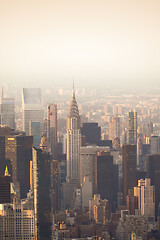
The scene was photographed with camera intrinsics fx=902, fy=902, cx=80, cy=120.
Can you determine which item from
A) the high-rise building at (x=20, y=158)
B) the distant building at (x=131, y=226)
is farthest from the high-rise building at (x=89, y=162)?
the distant building at (x=131, y=226)

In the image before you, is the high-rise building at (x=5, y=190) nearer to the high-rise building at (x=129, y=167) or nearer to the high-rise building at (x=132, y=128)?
the high-rise building at (x=132, y=128)

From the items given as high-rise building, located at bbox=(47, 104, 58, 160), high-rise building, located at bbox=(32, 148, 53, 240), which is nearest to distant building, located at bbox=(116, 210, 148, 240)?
high-rise building, located at bbox=(32, 148, 53, 240)

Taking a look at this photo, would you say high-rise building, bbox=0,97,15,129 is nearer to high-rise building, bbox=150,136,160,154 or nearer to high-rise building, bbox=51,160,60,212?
high-rise building, bbox=51,160,60,212

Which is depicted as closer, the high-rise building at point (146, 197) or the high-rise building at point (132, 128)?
the high-rise building at point (146, 197)

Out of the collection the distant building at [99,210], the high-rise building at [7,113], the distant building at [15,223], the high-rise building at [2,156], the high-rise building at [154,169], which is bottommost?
the distant building at [99,210]

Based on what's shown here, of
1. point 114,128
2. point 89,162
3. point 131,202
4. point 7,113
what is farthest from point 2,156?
point 131,202

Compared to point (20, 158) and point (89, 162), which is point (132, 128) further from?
point (20, 158)

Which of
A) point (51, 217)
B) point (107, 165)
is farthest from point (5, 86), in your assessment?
point (107, 165)
